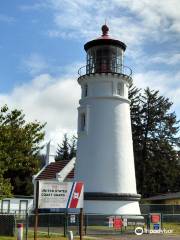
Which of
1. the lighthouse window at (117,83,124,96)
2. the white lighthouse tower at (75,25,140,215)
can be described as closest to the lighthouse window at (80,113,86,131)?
the white lighthouse tower at (75,25,140,215)

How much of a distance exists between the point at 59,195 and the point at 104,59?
16.1m

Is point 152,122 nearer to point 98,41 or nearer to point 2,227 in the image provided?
point 98,41

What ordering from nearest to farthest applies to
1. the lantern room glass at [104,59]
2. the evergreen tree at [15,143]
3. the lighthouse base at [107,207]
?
the evergreen tree at [15,143] → the lighthouse base at [107,207] → the lantern room glass at [104,59]

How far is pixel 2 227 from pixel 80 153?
11.0 m

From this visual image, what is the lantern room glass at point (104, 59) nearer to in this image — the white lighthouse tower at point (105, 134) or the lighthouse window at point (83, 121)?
the white lighthouse tower at point (105, 134)


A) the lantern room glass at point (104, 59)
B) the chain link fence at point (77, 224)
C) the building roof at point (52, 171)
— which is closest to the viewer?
the chain link fence at point (77, 224)

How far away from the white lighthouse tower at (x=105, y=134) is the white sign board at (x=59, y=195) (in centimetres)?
1166

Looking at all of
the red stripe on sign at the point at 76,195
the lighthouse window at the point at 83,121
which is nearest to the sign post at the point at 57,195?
the red stripe on sign at the point at 76,195

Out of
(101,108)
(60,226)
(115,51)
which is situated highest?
(115,51)

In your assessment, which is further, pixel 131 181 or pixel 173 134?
pixel 173 134

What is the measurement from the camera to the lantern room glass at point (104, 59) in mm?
33906

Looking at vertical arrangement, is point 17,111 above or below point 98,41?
below

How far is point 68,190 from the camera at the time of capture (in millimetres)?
20297

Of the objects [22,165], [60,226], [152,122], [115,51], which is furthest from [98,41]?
[152,122]
